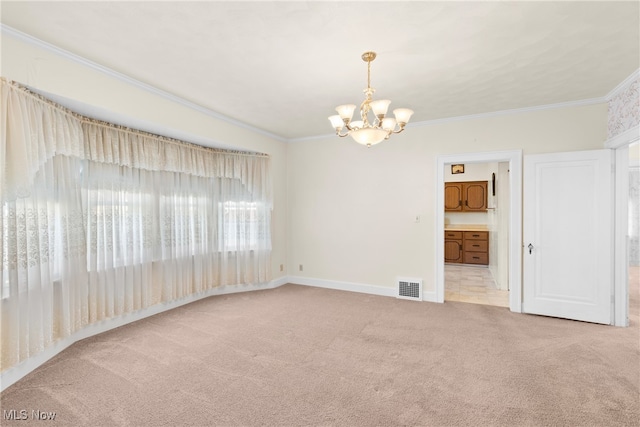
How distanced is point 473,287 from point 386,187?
2500 mm

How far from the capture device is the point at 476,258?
7.26 m

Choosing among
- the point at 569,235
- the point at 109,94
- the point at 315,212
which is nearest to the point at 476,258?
the point at 569,235

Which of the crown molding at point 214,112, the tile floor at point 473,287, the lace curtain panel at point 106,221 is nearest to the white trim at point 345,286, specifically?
the lace curtain panel at point 106,221

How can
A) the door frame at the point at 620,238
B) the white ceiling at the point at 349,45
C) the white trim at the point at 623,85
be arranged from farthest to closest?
1. the door frame at the point at 620,238
2. the white trim at the point at 623,85
3. the white ceiling at the point at 349,45

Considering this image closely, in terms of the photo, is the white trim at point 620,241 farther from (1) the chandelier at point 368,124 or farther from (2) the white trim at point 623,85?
(1) the chandelier at point 368,124

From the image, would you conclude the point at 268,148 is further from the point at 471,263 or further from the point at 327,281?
the point at 471,263

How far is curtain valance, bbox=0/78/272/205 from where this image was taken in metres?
2.22

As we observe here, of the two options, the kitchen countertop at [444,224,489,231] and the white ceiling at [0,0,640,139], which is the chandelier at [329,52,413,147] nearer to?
the white ceiling at [0,0,640,139]

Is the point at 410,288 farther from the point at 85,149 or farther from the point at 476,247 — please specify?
the point at 85,149

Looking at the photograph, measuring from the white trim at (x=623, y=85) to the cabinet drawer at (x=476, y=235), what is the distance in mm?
4150

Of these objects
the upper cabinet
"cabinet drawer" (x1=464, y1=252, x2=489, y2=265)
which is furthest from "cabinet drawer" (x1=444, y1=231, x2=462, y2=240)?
the upper cabinet

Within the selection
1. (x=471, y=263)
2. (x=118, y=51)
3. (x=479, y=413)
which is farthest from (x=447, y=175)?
(x=118, y=51)

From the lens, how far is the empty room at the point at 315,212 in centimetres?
208

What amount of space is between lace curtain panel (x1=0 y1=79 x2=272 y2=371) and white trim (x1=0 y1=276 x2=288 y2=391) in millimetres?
84
